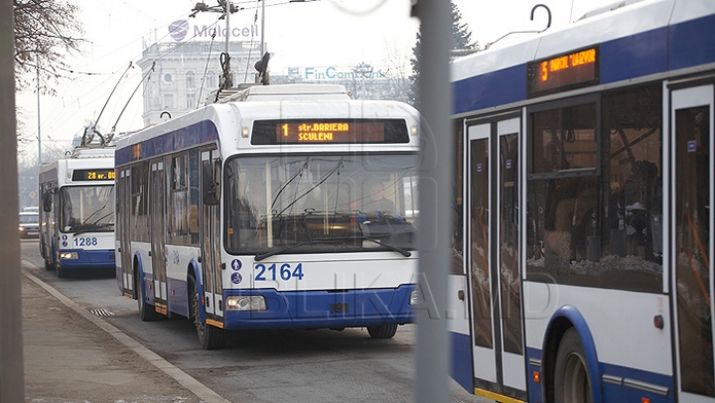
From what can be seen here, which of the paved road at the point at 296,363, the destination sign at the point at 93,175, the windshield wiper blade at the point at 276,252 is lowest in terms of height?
the paved road at the point at 296,363

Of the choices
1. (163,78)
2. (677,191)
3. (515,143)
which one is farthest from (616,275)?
(163,78)

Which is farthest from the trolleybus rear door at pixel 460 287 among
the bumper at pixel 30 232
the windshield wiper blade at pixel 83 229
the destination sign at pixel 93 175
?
the bumper at pixel 30 232

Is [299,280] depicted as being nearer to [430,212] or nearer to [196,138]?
[196,138]

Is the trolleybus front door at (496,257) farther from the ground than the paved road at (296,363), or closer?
farther from the ground

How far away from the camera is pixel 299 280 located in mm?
14578

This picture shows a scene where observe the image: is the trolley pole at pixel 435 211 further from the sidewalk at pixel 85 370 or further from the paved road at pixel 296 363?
the sidewalk at pixel 85 370

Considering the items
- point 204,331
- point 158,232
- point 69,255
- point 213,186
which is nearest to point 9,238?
point 213,186

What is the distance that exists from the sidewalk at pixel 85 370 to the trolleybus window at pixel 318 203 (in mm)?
1953

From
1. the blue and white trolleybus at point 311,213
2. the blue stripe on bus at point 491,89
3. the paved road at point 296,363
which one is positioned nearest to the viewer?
the blue stripe on bus at point 491,89

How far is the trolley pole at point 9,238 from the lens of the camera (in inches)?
334

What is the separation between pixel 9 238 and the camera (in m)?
8.50

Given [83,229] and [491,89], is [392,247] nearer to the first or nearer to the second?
[491,89]

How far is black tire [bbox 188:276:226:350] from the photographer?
16188mm

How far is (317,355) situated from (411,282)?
165 centimetres
